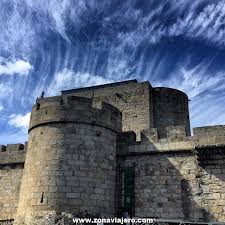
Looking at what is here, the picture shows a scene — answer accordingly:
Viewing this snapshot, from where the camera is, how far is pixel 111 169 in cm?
1155

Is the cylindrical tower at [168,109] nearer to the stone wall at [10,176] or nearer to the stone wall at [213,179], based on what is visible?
the stone wall at [213,179]

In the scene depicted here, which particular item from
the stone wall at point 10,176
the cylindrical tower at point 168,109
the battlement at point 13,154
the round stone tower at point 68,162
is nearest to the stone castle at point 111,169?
the round stone tower at point 68,162

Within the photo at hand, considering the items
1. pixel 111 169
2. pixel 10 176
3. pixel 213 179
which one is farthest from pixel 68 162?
pixel 213 179

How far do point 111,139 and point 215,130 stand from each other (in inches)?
144

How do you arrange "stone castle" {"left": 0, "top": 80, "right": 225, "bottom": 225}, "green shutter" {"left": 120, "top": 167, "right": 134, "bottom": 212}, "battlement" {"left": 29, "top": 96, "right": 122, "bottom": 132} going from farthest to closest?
"battlement" {"left": 29, "top": 96, "right": 122, "bottom": 132} < "green shutter" {"left": 120, "top": 167, "right": 134, "bottom": 212} < "stone castle" {"left": 0, "top": 80, "right": 225, "bottom": 225}

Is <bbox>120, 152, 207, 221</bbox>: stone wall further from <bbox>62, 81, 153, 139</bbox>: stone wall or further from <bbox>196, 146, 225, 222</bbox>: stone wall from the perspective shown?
<bbox>62, 81, 153, 139</bbox>: stone wall

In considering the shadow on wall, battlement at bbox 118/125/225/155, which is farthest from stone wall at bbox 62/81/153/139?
the shadow on wall

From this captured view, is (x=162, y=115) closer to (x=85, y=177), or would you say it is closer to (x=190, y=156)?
(x=190, y=156)

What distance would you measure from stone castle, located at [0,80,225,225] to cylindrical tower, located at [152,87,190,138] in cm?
302

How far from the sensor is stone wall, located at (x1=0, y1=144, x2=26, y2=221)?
12992 mm

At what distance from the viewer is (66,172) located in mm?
10570

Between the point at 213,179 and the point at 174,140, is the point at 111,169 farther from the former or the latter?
the point at 213,179

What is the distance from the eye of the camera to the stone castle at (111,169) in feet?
33.9

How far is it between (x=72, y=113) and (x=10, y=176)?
4.41m
